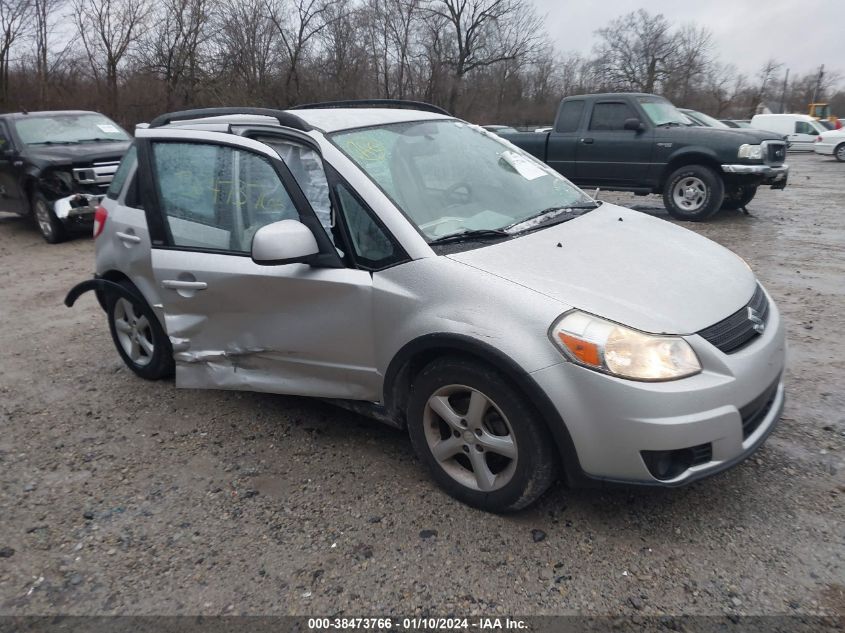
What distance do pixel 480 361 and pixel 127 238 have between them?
2567 millimetres

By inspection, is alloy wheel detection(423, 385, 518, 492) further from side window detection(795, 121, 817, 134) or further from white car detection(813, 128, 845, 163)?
side window detection(795, 121, 817, 134)

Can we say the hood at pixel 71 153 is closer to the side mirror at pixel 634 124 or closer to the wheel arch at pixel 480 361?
the side mirror at pixel 634 124

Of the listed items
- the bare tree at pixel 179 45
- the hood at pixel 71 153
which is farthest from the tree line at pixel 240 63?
the hood at pixel 71 153

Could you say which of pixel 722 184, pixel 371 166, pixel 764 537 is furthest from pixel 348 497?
pixel 722 184

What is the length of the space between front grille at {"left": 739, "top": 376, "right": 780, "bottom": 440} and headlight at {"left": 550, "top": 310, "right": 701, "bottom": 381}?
0.34 meters

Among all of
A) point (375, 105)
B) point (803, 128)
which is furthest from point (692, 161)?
point (803, 128)

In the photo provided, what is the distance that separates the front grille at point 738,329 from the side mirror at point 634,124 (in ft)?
25.3

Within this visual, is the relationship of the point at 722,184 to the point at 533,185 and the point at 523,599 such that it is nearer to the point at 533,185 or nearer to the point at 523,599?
the point at 533,185

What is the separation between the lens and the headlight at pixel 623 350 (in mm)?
2352

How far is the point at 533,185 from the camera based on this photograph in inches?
142

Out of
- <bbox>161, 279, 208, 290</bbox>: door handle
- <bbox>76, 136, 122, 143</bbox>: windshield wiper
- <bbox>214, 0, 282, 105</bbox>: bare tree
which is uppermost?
<bbox>214, 0, 282, 105</bbox>: bare tree

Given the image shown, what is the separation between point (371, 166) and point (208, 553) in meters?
1.90

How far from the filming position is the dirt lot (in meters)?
2.38

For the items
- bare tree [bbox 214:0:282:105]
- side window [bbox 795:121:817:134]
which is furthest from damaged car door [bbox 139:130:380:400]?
side window [bbox 795:121:817:134]
